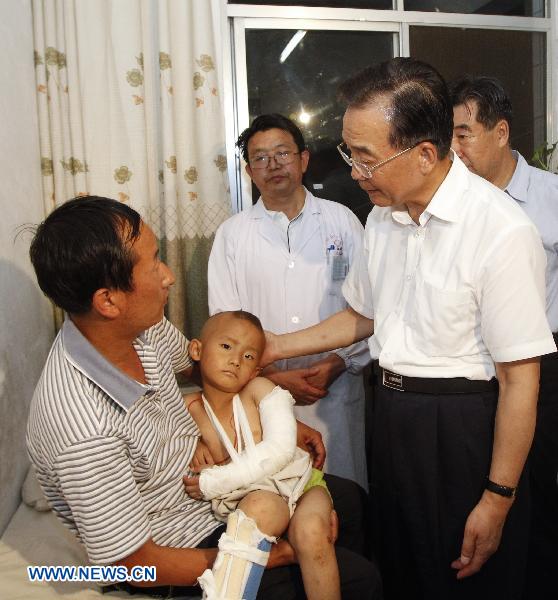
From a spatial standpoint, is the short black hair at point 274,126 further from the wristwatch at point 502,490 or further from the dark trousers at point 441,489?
the wristwatch at point 502,490

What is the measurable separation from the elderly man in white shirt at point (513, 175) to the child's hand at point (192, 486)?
1185mm

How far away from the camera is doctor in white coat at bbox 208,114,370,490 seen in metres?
2.47

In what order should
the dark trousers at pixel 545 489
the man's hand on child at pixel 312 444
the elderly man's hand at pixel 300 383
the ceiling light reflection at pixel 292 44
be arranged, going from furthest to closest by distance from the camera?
the ceiling light reflection at pixel 292 44 < the elderly man's hand at pixel 300 383 < the dark trousers at pixel 545 489 < the man's hand on child at pixel 312 444

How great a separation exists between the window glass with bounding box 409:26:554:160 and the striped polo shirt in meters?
2.87

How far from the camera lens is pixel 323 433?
2.47 meters

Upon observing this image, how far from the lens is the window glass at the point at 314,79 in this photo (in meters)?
3.26

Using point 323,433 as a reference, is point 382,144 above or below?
above

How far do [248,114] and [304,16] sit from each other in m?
0.62

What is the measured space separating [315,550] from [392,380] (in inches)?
17.2

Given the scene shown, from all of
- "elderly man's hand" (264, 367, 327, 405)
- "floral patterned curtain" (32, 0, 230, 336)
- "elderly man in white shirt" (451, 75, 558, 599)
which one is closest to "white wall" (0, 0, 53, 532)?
"floral patterned curtain" (32, 0, 230, 336)

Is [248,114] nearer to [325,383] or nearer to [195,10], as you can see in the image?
[195,10]

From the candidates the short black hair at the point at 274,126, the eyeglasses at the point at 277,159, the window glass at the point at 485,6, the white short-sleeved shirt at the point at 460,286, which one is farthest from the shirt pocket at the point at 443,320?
the window glass at the point at 485,6

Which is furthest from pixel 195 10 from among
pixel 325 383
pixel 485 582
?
pixel 485 582

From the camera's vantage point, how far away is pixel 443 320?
1.31m
